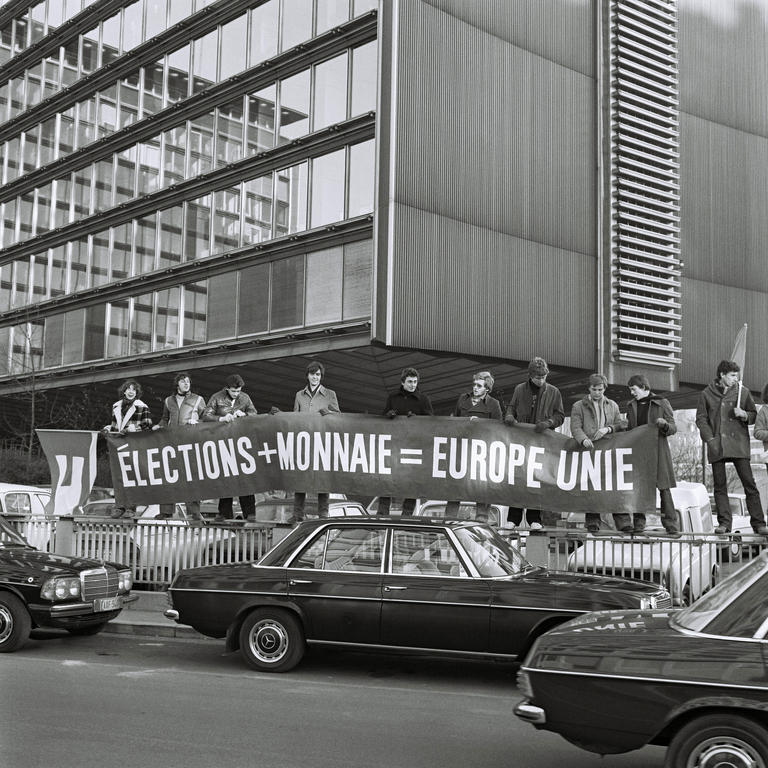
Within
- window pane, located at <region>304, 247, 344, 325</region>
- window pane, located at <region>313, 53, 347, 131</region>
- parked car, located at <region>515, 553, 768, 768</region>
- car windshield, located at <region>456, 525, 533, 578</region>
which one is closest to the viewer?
parked car, located at <region>515, 553, 768, 768</region>

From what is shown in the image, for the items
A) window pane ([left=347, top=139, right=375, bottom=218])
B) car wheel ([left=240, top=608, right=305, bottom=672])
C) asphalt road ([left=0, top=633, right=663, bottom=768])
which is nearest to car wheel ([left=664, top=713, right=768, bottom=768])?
asphalt road ([left=0, top=633, right=663, bottom=768])

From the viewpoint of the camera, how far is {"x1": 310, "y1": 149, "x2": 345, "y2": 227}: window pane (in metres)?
26.0

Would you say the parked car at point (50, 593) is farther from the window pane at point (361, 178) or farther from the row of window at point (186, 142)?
the row of window at point (186, 142)

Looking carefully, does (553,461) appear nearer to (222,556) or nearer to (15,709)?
(222,556)

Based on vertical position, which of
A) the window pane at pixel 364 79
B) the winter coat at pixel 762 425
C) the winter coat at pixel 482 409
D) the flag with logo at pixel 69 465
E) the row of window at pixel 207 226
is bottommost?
the flag with logo at pixel 69 465

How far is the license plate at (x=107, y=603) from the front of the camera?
10.7 m

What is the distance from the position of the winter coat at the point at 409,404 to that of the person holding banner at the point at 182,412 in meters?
2.55

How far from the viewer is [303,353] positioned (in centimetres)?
2625

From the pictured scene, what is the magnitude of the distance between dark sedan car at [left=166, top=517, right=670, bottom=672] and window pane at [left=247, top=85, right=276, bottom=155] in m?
20.7

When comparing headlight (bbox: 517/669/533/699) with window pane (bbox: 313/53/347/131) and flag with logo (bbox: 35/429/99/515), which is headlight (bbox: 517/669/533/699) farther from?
window pane (bbox: 313/53/347/131)

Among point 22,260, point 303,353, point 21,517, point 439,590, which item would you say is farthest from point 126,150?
point 439,590

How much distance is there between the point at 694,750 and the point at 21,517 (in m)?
10.3

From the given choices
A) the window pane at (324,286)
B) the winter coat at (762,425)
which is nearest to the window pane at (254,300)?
the window pane at (324,286)

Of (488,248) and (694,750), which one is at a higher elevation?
(488,248)
